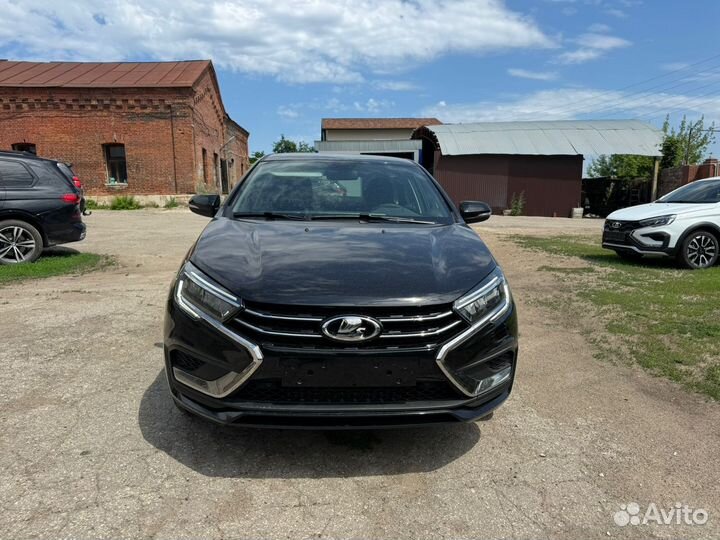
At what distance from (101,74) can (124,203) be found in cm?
713

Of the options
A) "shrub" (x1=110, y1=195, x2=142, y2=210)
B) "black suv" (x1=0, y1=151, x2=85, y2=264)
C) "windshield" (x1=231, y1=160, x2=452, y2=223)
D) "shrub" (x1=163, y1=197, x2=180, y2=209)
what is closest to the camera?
"windshield" (x1=231, y1=160, x2=452, y2=223)

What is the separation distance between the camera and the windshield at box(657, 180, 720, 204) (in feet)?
28.1

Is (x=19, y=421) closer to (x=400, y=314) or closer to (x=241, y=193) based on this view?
(x=241, y=193)

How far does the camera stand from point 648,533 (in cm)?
219

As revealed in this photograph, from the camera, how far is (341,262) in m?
2.64

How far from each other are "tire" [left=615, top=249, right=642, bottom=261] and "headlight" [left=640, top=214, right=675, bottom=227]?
1.64ft

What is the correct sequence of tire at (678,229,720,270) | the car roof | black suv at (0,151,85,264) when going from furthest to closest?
tire at (678,229,720,270) → black suv at (0,151,85,264) → the car roof

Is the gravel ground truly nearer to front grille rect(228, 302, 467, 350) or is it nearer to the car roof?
front grille rect(228, 302, 467, 350)

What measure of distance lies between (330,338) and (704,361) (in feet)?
11.2

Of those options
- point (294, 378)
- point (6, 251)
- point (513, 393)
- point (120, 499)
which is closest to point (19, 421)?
point (120, 499)

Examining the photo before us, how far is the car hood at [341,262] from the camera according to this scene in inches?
94.3

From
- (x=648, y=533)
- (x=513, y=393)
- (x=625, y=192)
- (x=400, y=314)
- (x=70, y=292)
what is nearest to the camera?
(x=648, y=533)

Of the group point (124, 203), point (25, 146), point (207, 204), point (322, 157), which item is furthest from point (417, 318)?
point (25, 146)

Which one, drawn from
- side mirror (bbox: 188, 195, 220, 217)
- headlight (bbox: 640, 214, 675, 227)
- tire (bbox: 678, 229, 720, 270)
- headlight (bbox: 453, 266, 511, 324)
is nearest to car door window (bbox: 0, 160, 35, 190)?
side mirror (bbox: 188, 195, 220, 217)
